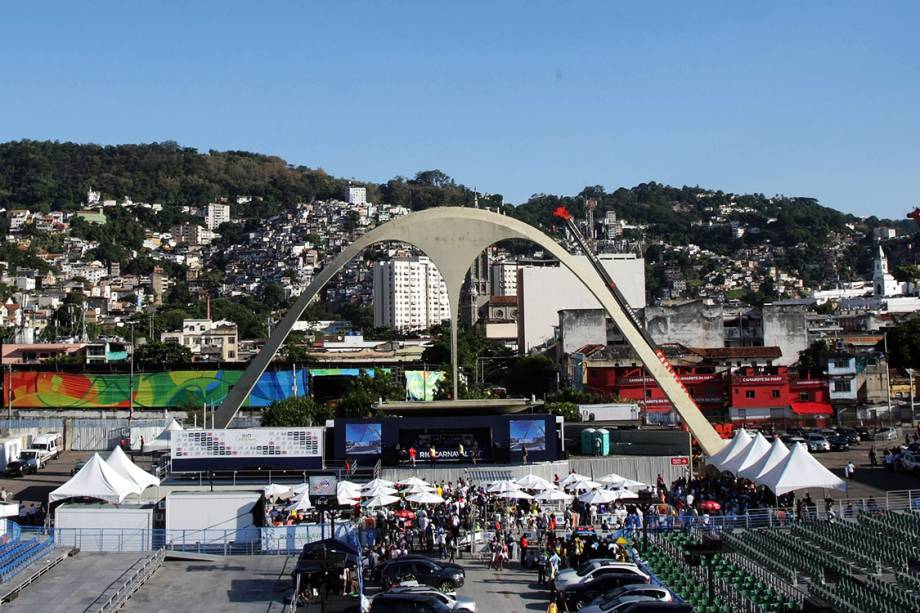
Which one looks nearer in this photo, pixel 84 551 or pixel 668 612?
pixel 668 612

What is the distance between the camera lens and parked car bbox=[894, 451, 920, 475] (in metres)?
37.7

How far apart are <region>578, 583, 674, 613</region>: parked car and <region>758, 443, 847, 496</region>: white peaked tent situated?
9.47 m

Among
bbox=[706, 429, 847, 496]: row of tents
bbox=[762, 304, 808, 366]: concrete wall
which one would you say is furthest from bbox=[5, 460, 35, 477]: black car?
bbox=[762, 304, 808, 366]: concrete wall

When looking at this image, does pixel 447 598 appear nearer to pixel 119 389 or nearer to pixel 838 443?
pixel 838 443

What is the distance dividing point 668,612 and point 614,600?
1.33 m

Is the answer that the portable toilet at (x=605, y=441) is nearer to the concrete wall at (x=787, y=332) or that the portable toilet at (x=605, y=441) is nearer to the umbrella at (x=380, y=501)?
the umbrella at (x=380, y=501)

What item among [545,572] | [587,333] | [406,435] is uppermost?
[587,333]

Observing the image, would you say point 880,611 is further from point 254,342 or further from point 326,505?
point 254,342

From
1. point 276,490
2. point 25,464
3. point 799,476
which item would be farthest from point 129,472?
point 799,476

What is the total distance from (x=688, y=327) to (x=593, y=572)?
61.1m

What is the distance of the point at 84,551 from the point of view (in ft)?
86.2

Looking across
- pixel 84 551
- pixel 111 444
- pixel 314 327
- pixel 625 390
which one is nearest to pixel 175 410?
pixel 111 444

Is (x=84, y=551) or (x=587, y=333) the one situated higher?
(x=587, y=333)

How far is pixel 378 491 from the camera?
2847 centimetres
